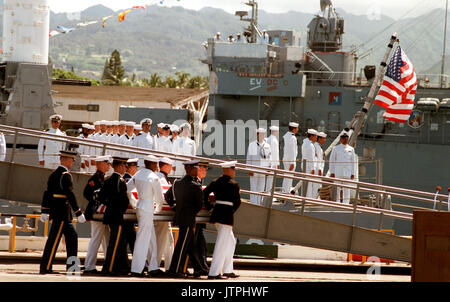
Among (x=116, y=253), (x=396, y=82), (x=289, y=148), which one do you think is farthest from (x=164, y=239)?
(x=396, y=82)

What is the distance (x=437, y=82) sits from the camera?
24.3 meters

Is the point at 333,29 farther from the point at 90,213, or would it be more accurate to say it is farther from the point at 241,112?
the point at 90,213

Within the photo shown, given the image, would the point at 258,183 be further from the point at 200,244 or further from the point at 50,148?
the point at 200,244

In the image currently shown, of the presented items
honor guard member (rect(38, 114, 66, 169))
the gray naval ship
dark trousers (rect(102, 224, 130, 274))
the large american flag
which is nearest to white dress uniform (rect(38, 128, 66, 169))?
honor guard member (rect(38, 114, 66, 169))

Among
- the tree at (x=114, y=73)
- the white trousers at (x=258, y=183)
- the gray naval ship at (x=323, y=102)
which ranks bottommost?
the white trousers at (x=258, y=183)

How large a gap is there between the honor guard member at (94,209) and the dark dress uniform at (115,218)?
0.28m

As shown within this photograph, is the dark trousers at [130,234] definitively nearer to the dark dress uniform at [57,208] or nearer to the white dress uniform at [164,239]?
the white dress uniform at [164,239]

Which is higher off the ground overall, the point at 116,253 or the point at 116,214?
the point at 116,214

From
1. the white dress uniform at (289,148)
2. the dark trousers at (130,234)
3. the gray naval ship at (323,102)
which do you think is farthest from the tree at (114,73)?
the dark trousers at (130,234)

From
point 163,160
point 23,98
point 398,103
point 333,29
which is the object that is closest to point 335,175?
point 398,103

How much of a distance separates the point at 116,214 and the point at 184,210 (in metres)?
0.87

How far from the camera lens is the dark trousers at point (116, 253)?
9.07 metres

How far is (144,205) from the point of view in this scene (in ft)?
29.7

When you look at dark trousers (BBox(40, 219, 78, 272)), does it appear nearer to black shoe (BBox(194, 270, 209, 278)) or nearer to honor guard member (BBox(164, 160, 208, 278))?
honor guard member (BBox(164, 160, 208, 278))
